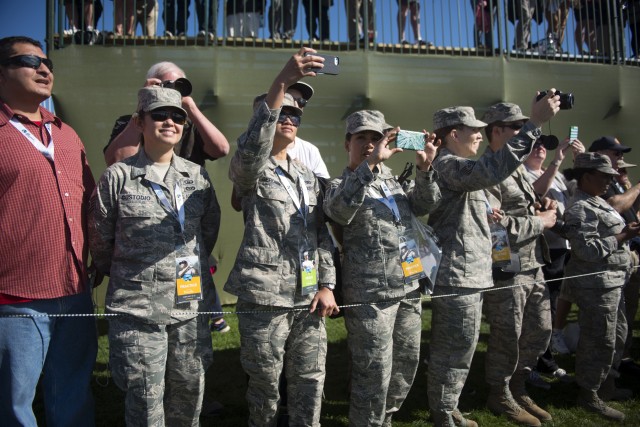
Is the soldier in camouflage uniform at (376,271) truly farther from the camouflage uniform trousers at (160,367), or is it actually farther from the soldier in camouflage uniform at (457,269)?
the camouflage uniform trousers at (160,367)

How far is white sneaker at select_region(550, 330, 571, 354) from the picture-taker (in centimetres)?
528

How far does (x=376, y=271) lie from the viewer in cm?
313

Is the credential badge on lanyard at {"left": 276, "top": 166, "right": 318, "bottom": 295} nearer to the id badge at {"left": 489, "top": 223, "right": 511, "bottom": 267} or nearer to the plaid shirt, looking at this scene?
the plaid shirt

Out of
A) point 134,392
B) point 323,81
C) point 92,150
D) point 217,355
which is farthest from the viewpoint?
point 323,81

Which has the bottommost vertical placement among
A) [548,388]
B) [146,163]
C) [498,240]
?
[548,388]

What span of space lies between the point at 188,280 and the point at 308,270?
618 millimetres

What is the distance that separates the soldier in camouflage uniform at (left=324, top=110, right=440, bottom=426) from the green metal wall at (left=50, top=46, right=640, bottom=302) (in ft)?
12.8

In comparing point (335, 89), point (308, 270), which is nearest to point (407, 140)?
point (308, 270)

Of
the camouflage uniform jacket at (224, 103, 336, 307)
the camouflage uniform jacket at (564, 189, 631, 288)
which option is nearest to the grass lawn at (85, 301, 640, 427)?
the camouflage uniform jacket at (564, 189, 631, 288)

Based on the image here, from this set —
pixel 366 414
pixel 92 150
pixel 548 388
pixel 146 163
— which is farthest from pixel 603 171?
pixel 92 150

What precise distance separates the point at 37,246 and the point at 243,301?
985 millimetres

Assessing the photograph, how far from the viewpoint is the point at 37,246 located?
8.54ft

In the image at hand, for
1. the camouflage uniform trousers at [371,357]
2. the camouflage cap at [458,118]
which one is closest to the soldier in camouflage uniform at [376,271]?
the camouflage uniform trousers at [371,357]

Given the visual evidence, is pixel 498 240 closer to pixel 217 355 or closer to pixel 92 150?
pixel 217 355
